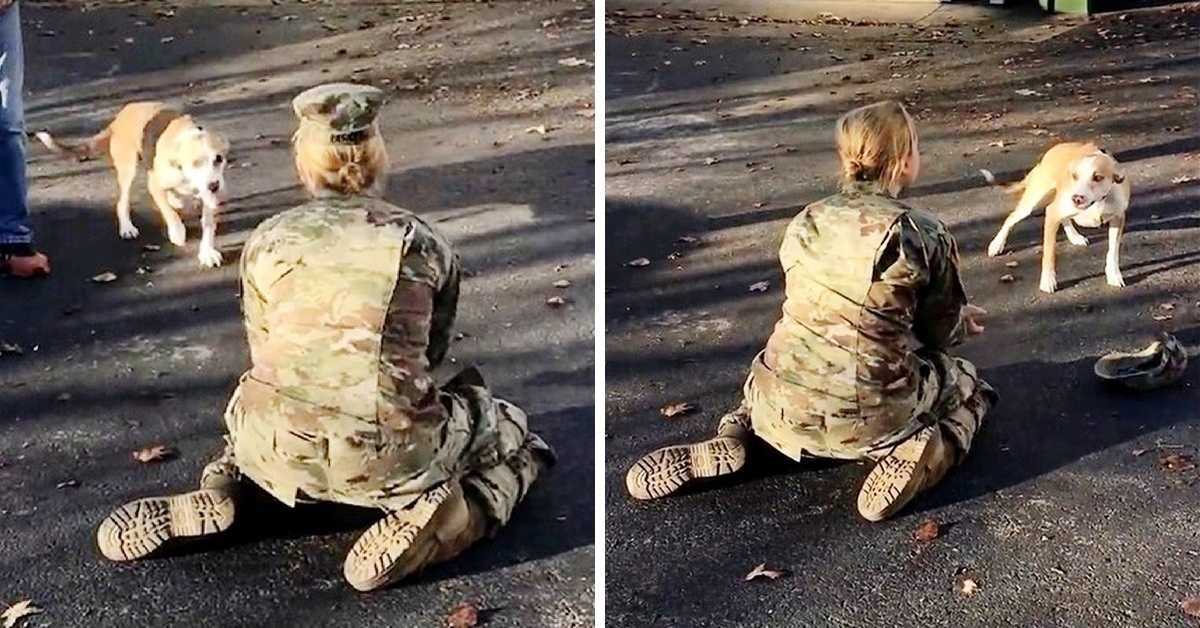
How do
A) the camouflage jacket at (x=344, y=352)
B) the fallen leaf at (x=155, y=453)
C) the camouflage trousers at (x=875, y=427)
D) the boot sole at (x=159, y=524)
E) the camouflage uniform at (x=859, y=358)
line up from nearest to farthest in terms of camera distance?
the camouflage jacket at (x=344, y=352)
the boot sole at (x=159, y=524)
the fallen leaf at (x=155, y=453)
the camouflage uniform at (x=859, y=358)
the camouflage trousers at (x=875, y=427)

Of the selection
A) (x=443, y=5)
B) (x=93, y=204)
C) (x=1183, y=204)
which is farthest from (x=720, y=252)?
(x=93, y=204)

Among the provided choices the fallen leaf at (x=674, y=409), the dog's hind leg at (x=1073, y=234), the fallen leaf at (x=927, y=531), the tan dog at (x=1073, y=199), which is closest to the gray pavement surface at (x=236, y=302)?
the fallen leaf at (x=674, y=409)

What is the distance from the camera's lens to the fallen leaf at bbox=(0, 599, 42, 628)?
339cm

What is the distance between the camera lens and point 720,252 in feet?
13.2

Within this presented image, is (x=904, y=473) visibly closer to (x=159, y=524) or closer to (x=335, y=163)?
(x=335, y=163)

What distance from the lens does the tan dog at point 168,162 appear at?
141 inches

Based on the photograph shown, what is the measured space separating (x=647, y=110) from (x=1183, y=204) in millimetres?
1719

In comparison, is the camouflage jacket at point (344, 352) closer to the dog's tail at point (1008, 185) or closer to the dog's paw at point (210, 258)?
the dog's paw at point (210, 258)

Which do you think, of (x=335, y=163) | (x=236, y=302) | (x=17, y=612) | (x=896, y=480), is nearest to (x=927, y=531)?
(x=896, y=480)

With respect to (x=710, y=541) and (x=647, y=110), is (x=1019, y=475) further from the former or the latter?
(x=647, y=110)

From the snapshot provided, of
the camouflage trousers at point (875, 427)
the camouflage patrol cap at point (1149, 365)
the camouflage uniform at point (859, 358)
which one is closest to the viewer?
the camouflage uniform at point (859, 358)

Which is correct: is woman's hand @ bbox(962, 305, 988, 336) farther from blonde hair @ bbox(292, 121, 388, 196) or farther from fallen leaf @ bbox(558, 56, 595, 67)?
blonde hair @ bbox(292, 121, 388, 196)

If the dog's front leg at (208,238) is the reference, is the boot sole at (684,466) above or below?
below

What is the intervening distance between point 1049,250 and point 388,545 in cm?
219
